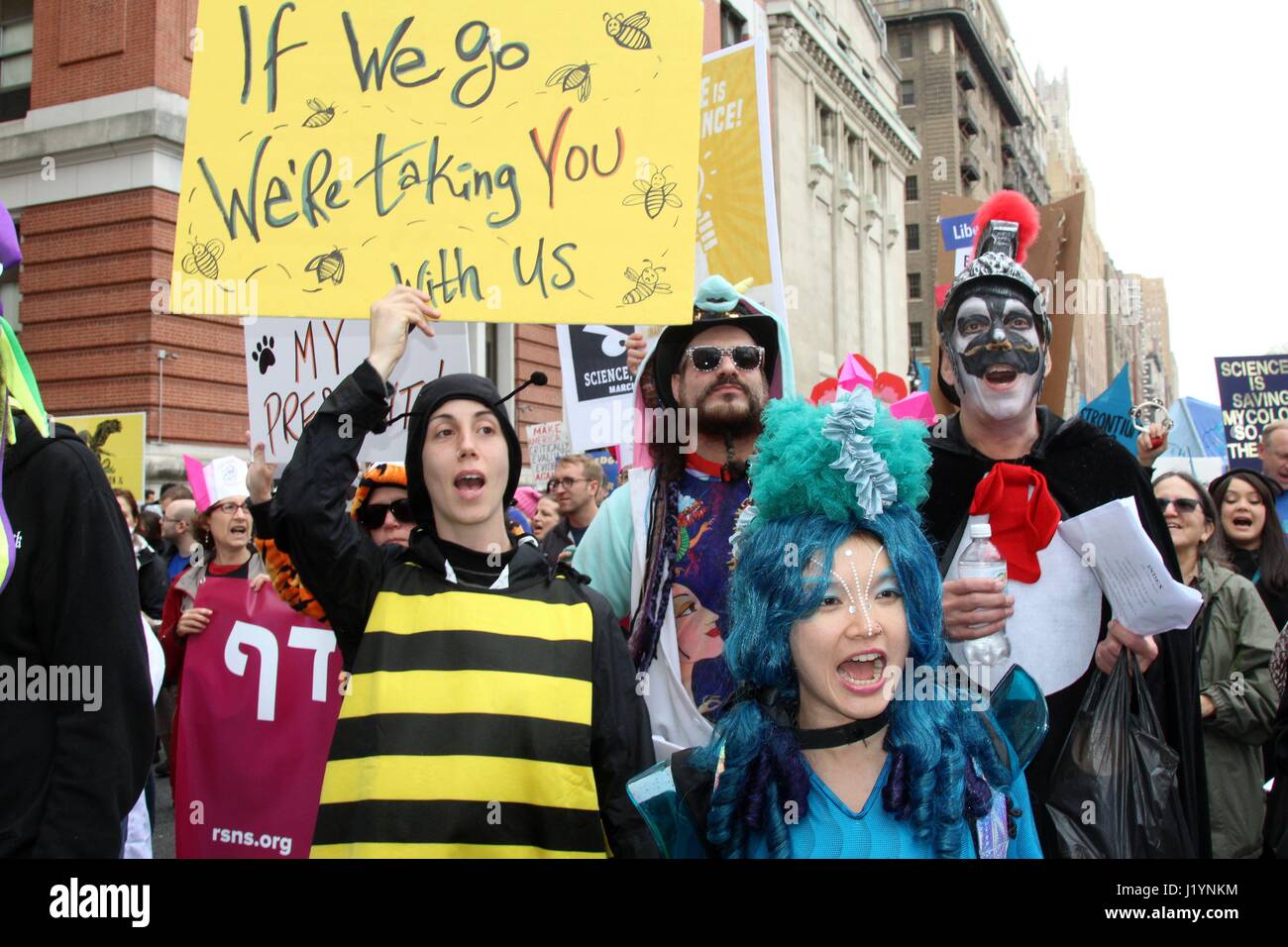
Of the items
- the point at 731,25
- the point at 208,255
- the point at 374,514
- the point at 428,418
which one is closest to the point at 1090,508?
the point at 428,418

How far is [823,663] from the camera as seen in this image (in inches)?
79.7

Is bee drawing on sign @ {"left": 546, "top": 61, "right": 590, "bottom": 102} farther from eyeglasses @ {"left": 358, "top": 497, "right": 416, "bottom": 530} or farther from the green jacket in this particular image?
the green jacket

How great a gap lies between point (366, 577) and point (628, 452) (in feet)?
13.8

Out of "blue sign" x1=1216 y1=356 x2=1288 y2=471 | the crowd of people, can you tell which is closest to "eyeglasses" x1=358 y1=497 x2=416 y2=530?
the crowd of people

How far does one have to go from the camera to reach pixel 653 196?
300cm

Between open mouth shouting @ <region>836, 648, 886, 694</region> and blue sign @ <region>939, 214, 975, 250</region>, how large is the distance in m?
4.26

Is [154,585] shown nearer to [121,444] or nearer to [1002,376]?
[121,444]

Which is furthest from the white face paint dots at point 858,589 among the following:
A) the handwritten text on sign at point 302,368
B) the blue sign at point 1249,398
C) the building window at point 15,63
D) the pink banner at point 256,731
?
the building window at point 15,63

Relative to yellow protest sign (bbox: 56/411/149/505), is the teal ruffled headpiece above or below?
Result: below

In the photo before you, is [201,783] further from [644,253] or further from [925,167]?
[925,167]

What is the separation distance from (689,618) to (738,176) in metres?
2.11

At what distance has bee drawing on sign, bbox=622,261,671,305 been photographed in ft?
9.56

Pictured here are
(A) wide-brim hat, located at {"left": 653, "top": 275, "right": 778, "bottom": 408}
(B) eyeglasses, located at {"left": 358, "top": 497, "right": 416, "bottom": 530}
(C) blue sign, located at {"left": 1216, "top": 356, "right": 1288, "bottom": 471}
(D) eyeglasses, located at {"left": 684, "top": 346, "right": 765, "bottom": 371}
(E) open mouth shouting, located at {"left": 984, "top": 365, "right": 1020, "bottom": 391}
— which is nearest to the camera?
(E) open mouth shouting, located at {"left": 984, "top": 365, "right": 1020, "bottom": 391}

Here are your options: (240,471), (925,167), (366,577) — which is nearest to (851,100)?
(925,167)
